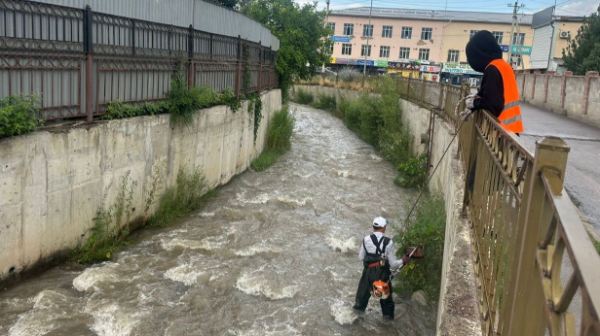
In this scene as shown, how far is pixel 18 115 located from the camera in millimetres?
5688

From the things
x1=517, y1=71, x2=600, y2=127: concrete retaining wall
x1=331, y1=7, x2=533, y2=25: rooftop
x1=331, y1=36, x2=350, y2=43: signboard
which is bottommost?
x1=517, y1=71, x2=600, y2=127: concrete retaining wall

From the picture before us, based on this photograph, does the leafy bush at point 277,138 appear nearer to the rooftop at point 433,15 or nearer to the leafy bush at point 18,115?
the leafy bush at point 18,115

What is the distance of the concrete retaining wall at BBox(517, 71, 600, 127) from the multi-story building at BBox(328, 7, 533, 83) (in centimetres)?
3341

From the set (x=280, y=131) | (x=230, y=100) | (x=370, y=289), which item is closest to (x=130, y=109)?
(x=230, y=100)

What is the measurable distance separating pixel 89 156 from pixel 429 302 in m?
4.67

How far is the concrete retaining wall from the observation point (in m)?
17.0

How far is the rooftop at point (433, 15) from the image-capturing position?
6052cm

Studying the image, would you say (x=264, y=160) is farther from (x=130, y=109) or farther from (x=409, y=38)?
(x=409, y=38)

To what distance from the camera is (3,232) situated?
5664 millimetres

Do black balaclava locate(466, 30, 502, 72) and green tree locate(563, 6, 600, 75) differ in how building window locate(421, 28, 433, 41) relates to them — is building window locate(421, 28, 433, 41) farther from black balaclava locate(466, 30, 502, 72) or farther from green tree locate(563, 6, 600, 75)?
black balaclava locate(466, 30, 502, 72)

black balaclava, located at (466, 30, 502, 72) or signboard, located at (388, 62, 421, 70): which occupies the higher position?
signboard, located at (388, 62, 421, 70)

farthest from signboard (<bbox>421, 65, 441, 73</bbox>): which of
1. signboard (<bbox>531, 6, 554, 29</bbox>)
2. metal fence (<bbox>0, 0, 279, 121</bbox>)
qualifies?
metal fence (<bbox>0, 0, 279, 121</bbox>)

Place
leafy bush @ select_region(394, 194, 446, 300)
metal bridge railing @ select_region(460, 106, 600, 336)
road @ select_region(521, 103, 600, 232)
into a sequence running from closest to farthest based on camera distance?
metal bridge railing @ select_region(460, 106, 600, 336)
leafy bush @ select_region(394, 194, 446, 300)
road @ select_region(521, 103, 600, 232)

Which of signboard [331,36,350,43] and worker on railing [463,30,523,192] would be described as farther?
signboard [331,36,350,43]
